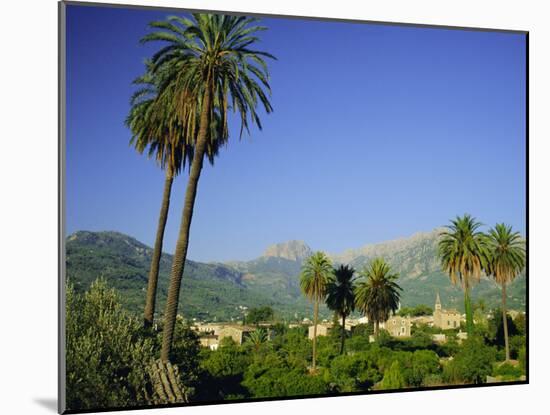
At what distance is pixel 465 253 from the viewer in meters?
15.3

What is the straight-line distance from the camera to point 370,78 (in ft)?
49.2

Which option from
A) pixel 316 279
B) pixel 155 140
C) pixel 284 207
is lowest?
pixel 316 279

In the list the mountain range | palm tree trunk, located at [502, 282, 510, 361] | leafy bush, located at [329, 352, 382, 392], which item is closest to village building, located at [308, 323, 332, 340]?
the mountain range

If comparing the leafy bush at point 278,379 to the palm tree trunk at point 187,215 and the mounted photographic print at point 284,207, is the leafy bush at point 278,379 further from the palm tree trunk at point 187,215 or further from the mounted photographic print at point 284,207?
the palm tree trunk at point 187,215

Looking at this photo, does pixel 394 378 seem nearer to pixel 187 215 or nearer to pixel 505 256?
pixel 505 256

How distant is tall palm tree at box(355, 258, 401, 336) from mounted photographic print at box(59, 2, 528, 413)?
4cm

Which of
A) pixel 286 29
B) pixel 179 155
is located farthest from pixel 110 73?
pixel 286 29

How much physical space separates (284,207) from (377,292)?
1.89 metres

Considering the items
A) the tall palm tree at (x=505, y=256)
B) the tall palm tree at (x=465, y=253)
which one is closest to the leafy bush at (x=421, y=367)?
the tall palm tree at (x=465, y=253)

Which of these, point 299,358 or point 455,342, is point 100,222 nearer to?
point 299,358

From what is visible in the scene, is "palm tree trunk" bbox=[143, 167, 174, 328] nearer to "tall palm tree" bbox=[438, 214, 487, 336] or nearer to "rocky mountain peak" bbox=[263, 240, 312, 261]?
"rocky mountain peak" bbox=[263, 240, 312, 261]

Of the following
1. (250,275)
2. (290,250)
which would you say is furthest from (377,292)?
(250,275)

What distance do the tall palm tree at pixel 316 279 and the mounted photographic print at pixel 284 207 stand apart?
0.07 ft

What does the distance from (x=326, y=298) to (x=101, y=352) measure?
137 inches
